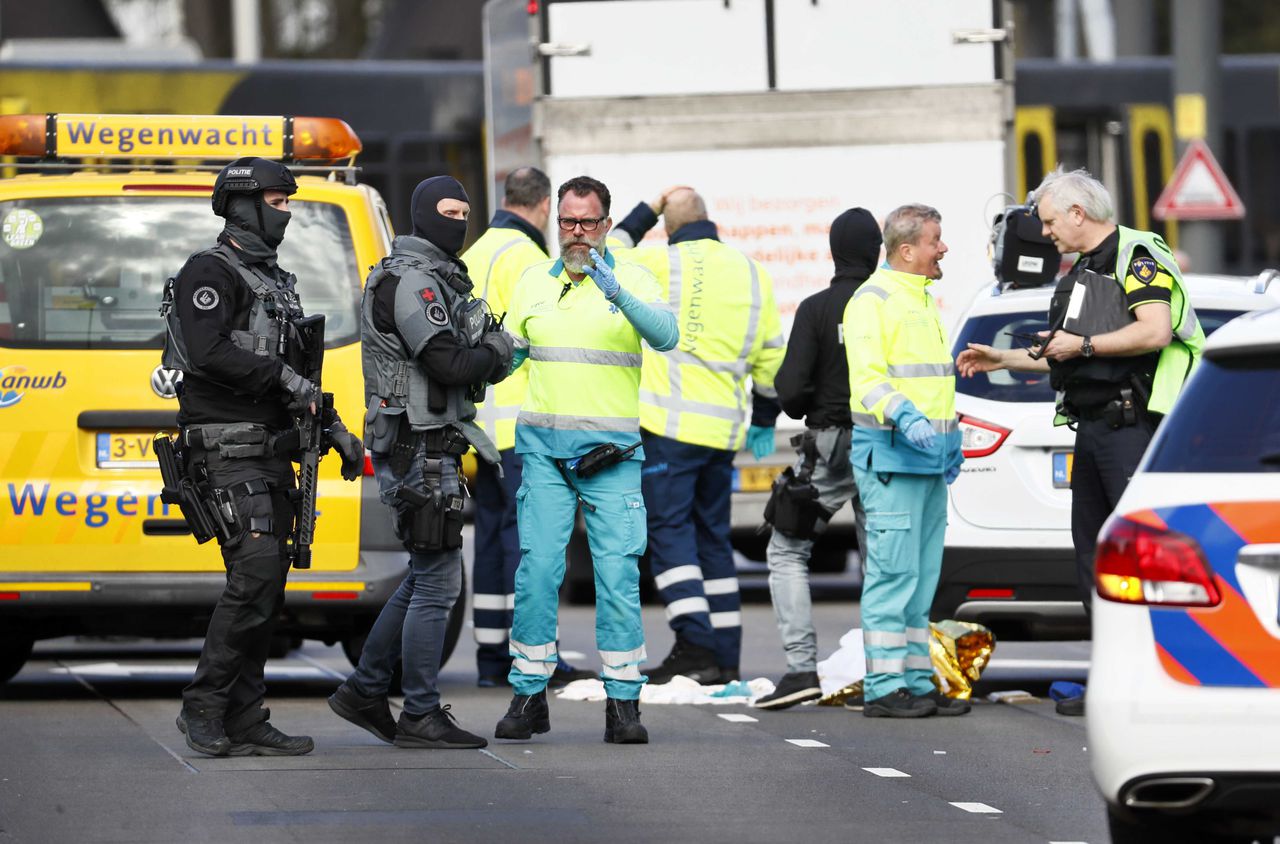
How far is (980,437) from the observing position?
10031 mm

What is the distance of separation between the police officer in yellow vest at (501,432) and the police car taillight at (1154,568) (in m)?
4.80

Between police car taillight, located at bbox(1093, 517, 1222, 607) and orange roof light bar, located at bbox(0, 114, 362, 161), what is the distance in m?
5.06

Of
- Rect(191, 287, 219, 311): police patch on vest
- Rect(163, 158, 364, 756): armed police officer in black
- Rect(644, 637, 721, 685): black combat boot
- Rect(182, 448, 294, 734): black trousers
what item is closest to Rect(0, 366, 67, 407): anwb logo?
Rect(163, 158, 364, 756): armed police officer in black

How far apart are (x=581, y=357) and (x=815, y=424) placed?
5.54 ft

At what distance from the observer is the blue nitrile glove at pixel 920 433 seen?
9195 millimetres

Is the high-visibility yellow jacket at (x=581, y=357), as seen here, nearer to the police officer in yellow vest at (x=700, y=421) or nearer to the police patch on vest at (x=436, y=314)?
the police patch on vest at (x=436, y=314)

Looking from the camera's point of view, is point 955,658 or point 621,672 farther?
point 955,658

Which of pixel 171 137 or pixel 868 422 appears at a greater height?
pixel 171 137

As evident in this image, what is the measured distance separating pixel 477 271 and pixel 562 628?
3.77 meters

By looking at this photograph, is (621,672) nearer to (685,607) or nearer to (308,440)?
(308,440)

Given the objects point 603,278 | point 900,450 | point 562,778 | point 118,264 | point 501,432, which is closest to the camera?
point 562,778

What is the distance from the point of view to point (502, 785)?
779cm

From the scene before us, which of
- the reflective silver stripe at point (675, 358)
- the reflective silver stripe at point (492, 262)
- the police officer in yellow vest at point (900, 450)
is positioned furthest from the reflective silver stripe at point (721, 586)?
the reflective silver stripe at point (492, 262)

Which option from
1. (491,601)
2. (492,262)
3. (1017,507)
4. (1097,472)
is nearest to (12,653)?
(491,601)
